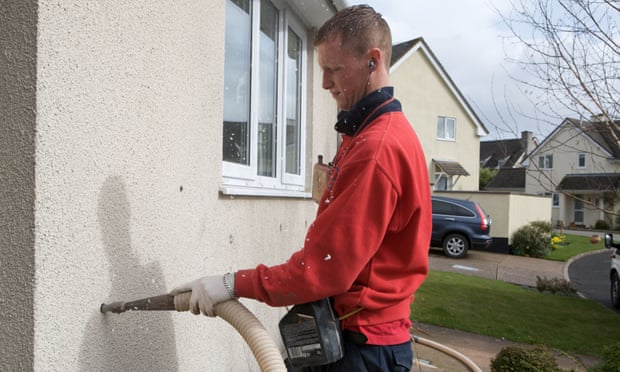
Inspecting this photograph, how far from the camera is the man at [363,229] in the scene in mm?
1437

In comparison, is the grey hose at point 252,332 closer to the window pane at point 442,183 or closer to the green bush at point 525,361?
the green bush at point 525,361

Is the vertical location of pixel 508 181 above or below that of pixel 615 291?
above

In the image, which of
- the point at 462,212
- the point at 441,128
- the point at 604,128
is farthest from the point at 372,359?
the point at 441,128

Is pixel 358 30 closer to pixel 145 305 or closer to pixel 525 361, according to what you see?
pixel 145 305

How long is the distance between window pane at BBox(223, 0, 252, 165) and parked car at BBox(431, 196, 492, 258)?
44.6 ft

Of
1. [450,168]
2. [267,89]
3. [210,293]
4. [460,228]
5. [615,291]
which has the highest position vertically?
[450,168]

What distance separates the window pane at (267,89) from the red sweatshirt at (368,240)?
7.74ft

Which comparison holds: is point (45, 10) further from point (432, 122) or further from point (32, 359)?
point (432, 122)

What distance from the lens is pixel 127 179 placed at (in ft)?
6.01

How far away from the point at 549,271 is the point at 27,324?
16.7 m

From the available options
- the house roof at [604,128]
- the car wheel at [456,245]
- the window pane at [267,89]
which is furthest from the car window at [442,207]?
the window pane at [267,89]

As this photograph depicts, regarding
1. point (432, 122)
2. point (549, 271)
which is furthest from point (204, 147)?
point (432, 122)

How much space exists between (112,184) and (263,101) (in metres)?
2.36

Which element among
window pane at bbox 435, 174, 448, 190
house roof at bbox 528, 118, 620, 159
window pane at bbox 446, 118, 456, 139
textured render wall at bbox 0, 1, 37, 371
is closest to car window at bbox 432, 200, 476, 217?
window pane at bbox 435, 174, 448, 190
